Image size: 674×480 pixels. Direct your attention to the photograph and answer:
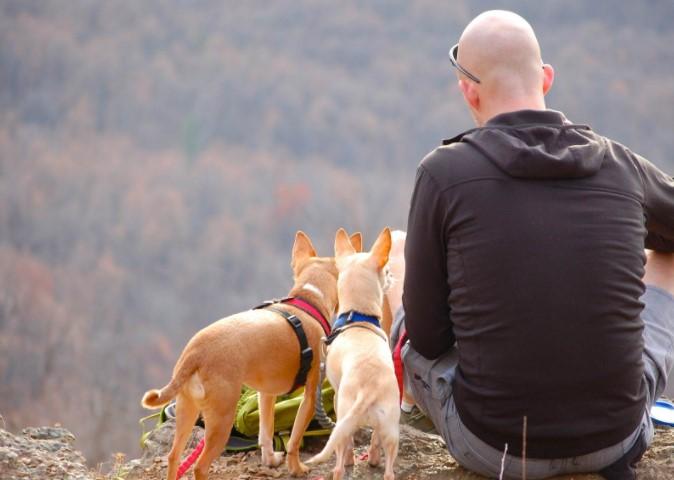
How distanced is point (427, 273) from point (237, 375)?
99 cm

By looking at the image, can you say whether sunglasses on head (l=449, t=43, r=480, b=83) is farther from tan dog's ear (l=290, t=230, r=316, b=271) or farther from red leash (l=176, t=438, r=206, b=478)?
red leash (l=176, t=438, r=206, b=478)

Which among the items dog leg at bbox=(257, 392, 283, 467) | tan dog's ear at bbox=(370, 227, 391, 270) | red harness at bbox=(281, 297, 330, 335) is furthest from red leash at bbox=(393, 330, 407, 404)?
dog leg at bbox=(257, 392, 283, 467)

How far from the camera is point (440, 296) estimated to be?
A: 10.1ft

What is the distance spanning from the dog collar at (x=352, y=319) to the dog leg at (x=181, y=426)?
0.74 m

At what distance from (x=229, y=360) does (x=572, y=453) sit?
146cm

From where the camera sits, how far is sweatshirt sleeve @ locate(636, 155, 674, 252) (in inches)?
122

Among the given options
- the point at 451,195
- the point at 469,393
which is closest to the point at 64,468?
the point at 469,393

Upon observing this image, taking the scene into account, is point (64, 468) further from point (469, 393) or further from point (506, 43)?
point (506, 43)

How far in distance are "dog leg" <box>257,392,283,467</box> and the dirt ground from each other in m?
0.05

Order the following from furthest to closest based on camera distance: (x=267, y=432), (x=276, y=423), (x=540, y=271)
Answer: (x=276, y=423) → (x=267, y=432) → (x=540, y=271)

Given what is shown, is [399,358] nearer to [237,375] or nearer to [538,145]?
[237,375]

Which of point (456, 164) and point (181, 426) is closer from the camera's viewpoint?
point (456, 164)

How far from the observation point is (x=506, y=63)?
3158 millimetres

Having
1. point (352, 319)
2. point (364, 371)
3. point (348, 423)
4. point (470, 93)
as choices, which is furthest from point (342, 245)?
point (348, 423)
